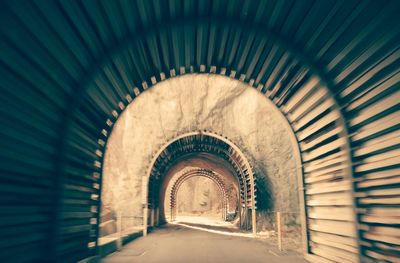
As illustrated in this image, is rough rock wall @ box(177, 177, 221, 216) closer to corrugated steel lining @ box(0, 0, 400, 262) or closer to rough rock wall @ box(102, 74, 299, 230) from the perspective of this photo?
rough rock wall @ box(102, 74, 299, 230)

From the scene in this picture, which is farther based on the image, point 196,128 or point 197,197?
point 197,197

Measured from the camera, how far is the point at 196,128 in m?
31.2

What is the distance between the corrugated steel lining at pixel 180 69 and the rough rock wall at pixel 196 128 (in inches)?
735

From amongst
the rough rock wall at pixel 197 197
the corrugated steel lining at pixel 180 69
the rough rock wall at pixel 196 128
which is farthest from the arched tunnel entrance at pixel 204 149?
the rough rock wall at pixel 197 197

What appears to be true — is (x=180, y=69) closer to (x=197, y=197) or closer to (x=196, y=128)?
(x=196, y=128)

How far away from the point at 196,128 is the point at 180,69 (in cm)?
2231

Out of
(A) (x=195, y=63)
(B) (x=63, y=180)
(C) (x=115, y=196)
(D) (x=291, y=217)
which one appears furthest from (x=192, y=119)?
(B) (x=63, y=180)

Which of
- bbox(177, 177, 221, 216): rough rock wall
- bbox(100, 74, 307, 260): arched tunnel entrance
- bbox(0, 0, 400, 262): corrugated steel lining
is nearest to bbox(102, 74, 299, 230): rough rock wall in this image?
bbox(100, 74, 307, 260): arched tunnel entrance

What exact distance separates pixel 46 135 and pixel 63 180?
93cm

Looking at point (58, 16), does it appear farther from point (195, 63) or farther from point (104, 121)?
point (195, 63)

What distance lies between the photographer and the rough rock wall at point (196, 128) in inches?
1059

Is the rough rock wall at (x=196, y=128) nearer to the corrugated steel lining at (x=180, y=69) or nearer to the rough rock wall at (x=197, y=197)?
the corrugated steel lining at (x=180, y=69)

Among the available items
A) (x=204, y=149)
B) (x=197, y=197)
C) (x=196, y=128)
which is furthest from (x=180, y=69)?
(x=197, y=197)

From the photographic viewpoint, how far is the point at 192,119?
31625 millimetres
